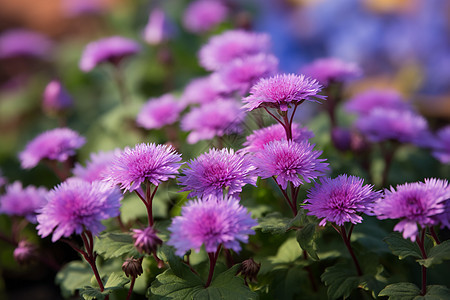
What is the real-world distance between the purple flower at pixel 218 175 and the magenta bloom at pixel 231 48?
2.06 feet

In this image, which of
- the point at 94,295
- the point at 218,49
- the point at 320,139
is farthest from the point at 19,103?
the point at 94,295

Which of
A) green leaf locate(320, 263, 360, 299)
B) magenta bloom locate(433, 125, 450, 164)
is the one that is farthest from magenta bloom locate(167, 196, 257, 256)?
magenta bloom locate(433, 125, 450, 164)

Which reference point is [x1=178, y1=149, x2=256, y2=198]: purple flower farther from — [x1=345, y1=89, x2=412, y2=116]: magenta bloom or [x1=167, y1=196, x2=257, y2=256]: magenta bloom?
[x1=345, y1=89, x2=412, y2=116]: magenta bloom

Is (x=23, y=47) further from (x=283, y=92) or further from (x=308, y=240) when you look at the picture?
(x=308, y=240)

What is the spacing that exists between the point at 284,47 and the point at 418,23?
0.92 m

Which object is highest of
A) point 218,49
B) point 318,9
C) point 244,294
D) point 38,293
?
point 318,9

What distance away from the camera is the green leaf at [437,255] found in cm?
91

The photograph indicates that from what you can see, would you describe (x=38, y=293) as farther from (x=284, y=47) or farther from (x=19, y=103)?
(x=284, y=47)

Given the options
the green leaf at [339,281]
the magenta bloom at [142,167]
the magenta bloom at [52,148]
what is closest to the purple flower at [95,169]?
the magenta bloom at [52,148]

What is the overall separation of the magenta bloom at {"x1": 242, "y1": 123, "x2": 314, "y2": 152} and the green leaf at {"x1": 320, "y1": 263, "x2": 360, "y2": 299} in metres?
0.33

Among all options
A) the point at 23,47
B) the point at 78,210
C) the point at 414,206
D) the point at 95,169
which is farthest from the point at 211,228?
the point at 23,47

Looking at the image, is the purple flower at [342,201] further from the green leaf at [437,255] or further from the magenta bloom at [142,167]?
the magenta bloom at [142,167]

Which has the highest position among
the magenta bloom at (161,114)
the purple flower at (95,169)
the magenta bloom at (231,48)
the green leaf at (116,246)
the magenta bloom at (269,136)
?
the magenta bloom at (231,48)

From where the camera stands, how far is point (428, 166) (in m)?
1.84
